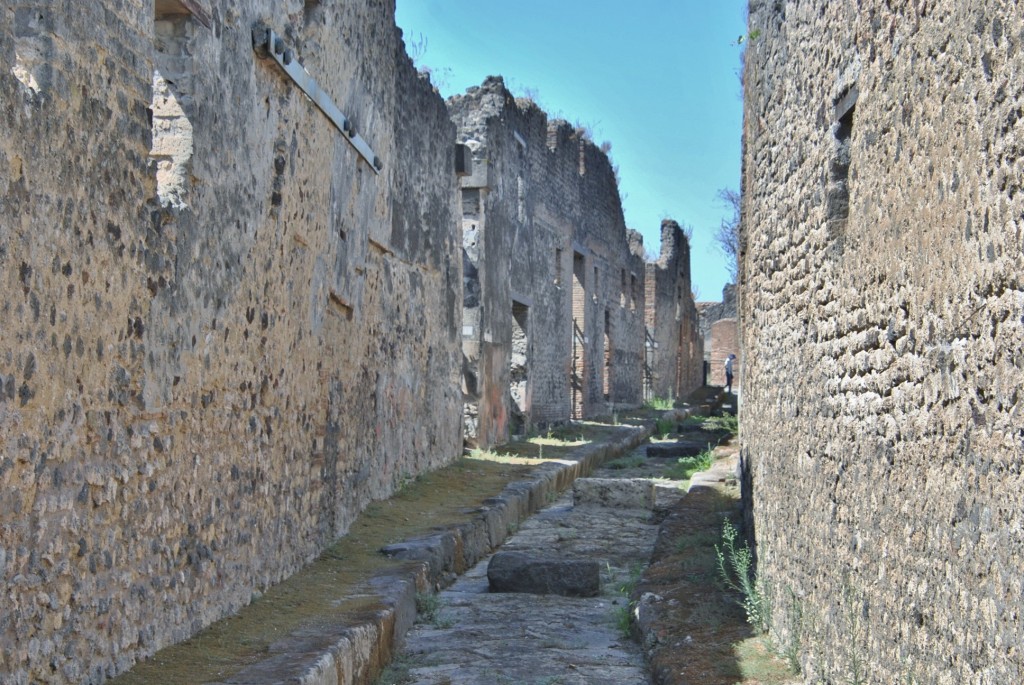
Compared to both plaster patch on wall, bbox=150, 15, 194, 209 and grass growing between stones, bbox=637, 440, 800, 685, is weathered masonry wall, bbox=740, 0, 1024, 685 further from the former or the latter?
plaster patch on wall, bbox=150, 15, 194, 209

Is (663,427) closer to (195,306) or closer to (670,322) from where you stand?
(670,322)

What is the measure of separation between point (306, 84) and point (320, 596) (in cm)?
252

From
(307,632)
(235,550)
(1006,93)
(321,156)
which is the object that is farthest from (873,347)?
(321,156)

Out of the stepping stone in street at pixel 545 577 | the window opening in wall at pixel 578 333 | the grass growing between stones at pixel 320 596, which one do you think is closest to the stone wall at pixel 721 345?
the window opening in wall at pixel 578 333

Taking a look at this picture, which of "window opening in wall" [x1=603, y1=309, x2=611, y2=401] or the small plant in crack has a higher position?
"window opening in wall" [x1=603, y1=309, x2=611, y2=401]

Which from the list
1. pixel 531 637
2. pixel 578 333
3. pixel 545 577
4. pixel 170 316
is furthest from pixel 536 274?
pixel 170 316

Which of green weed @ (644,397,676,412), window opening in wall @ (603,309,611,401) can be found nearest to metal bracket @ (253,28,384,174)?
window opening in wall @ (603,309,611,401)

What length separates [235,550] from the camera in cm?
498

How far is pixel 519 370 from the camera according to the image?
51.0 feet

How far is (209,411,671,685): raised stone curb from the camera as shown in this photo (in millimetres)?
4035

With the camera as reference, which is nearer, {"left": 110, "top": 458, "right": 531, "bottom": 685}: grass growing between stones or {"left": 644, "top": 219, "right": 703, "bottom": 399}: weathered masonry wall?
{"left": 110, "top": 458, "right": 531, "bottom": 685}: grass growing between stones

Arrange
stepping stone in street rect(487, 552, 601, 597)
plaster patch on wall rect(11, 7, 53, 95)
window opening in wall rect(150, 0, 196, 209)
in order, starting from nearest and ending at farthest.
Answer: plaster patch on wall rect(11, 7, 53, 95) → window opening in wall rect(150, 0, 196, 209) → stepping stone in street rect(487, 552, 601, 597)

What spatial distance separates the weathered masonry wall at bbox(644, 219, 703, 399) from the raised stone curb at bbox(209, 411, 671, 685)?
59.4ft

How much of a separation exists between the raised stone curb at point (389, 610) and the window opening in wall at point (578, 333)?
907 cm
